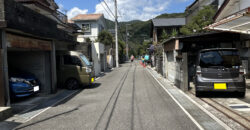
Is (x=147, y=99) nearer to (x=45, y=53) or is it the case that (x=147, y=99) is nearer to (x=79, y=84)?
(x=79, y=84)

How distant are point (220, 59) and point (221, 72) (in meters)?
0.48

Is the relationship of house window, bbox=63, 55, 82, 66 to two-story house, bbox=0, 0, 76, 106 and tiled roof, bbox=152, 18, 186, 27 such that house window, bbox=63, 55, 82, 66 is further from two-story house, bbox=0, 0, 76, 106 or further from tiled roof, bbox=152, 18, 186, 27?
tiled roof, bbox=152, 18, 186, 27

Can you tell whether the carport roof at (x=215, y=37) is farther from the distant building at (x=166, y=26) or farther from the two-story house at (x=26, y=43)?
the distant building at (x=166, y=26)

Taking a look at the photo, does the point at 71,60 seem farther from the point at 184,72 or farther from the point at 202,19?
the point at 202,19

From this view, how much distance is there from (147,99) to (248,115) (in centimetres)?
328

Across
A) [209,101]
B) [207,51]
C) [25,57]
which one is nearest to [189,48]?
[207,51]

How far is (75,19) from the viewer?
108 feet

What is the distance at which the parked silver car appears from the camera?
665 centimetres

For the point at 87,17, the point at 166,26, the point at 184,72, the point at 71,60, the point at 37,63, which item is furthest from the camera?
the point at 87,17

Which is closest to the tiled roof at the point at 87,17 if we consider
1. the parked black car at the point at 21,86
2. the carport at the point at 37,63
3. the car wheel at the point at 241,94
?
the carport at the point at 37,63

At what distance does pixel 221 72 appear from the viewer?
6734 mm

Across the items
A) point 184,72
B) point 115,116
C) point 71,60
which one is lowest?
point 115,116

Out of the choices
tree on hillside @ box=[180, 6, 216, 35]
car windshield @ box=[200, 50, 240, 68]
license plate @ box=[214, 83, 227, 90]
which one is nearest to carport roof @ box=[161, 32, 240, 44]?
car windshield @ box=[200, 50, 240, 68]

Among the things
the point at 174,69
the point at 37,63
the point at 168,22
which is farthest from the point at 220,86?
the point at 168,22
